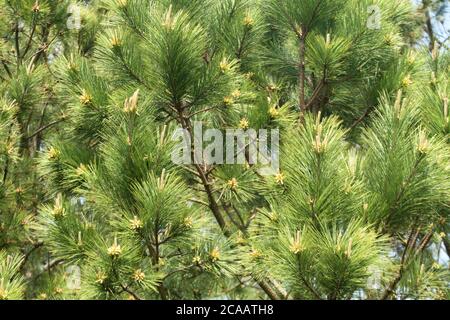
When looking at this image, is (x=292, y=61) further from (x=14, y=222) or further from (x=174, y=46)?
(x=14, y=222)

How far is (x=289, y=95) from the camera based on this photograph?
3.13m

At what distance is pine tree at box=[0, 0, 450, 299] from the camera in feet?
6.79

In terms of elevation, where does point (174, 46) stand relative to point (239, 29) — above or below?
below

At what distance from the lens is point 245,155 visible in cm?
260

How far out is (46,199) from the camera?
3.25 metres

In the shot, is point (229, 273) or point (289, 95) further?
point (289, 95)

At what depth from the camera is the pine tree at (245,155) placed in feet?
6.79
